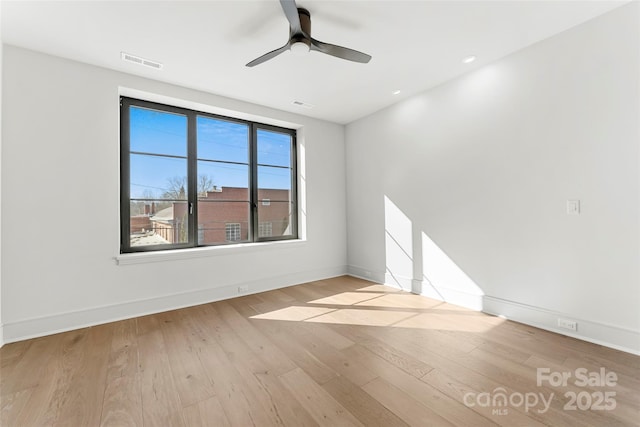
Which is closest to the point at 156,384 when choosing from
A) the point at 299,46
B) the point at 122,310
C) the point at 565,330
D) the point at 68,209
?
the point at 122,310

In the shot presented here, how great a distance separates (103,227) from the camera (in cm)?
289

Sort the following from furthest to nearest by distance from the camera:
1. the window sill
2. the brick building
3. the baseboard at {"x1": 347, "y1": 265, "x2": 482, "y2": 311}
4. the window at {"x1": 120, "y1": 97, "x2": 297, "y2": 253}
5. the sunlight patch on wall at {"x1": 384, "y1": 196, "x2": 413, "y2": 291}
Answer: the sunlight patch on wall at {"x1": 384, "y1": 196, "x2": 413, "y2": 291}, the brick building, the window at {"x1": 120, "y1": 97, "x2": 297, "y2": 253}, the baseboard at {"x1": 347, "y1": 265, "x2": 482, "y2": 311}, the window sill

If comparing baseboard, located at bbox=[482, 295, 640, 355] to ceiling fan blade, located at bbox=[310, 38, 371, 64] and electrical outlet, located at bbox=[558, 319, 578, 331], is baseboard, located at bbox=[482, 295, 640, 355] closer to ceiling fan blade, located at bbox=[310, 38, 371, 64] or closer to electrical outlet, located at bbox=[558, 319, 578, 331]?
electrical outlet, located at bbox=[558, 319, 578, 331]

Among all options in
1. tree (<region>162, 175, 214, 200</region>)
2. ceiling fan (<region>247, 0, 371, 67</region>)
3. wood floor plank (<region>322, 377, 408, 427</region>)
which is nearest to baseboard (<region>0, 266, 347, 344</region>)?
tree (<region>162, 175, 214, 200</region>)

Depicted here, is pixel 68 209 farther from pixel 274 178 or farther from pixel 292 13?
pixel 292 13

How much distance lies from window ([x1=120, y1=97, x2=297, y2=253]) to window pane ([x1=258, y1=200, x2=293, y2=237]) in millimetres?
16

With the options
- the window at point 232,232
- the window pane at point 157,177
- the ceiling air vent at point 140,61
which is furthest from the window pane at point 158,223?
the ceiling air vent at point 140,61

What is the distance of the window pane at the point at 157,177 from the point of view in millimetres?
3264

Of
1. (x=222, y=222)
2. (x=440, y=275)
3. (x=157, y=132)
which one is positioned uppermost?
(x=157, y=132)

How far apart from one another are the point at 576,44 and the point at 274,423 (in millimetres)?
3865

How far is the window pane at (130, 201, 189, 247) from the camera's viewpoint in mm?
3240

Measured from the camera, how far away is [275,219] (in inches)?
176

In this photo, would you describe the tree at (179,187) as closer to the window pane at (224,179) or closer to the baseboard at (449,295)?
the window pane at (224,179)

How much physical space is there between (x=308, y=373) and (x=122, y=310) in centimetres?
236
